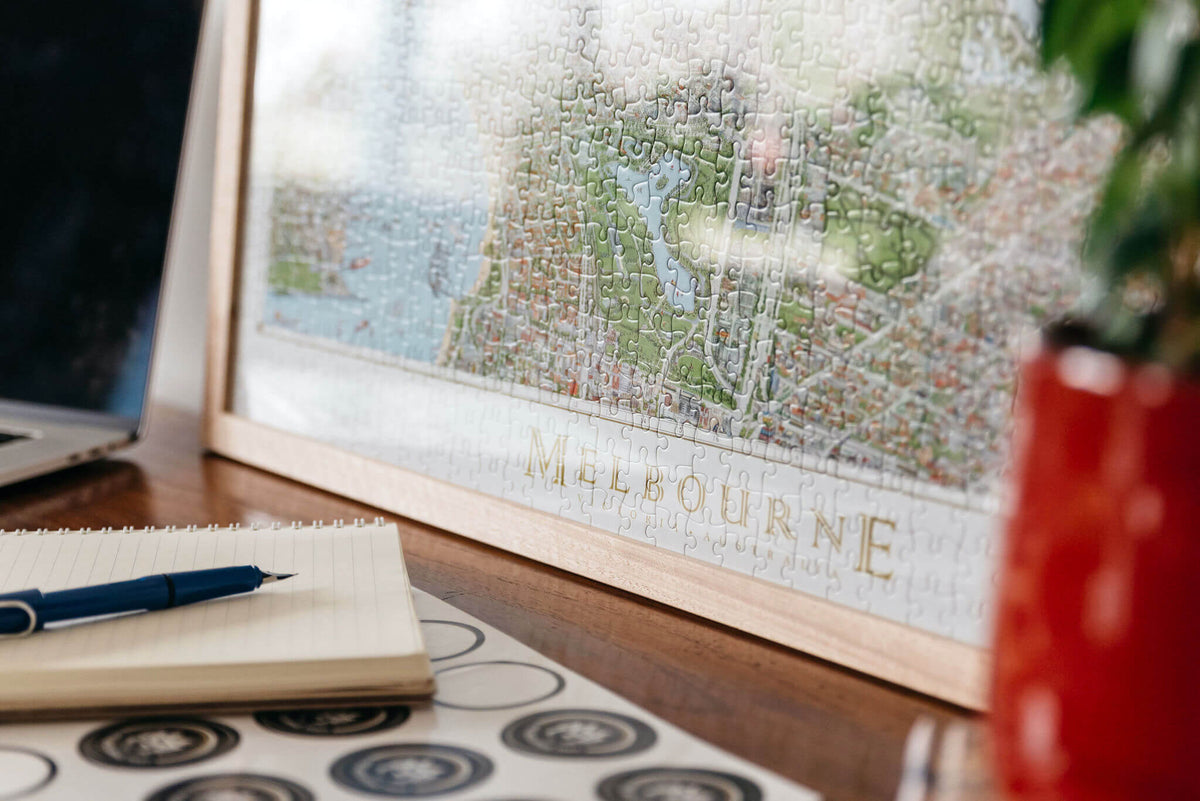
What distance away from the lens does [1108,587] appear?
319 millimetres

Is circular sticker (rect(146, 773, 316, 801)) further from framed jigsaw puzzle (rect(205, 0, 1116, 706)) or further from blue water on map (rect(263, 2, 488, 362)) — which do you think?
blue water on map (rect(263, 2, 488, 362))

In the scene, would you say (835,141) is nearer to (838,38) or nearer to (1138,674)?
(838,38)

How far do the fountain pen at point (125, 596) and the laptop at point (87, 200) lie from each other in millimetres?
475

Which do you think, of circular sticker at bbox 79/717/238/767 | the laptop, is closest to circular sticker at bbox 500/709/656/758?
circular sticker at bbox 79/717/238/767

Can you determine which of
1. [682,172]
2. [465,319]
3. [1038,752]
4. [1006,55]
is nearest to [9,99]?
[465,319]

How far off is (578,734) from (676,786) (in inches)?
A: 2.2

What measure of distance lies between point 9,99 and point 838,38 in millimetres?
759

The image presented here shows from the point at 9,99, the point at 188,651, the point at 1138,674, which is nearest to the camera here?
the point at 1138,674

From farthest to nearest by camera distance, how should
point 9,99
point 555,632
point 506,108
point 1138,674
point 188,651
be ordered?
point 9,99 < point 506,108 < point 555,632 < point 188,651 < point 1138,674

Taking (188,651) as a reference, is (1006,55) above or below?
above

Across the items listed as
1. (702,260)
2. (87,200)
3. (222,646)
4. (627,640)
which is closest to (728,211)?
(702,260)

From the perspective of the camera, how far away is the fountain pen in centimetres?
47

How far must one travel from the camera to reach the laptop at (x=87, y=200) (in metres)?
0.95

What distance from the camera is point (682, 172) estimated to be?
2.05 ft
